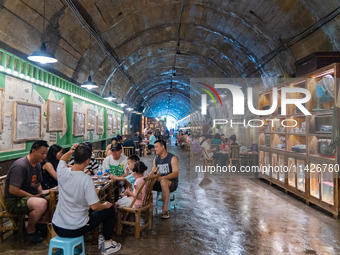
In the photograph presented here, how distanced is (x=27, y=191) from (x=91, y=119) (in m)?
6.16

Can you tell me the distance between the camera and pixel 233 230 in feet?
12.4

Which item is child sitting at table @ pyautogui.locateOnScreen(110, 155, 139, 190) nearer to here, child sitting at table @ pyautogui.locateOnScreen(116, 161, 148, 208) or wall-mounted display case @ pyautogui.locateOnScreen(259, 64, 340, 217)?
child sitting at table @ pyautogui.locateOnScreen(116, 161, 148, 208)

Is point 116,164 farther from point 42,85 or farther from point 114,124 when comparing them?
point 114,124

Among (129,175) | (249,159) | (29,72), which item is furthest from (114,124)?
(129,175)

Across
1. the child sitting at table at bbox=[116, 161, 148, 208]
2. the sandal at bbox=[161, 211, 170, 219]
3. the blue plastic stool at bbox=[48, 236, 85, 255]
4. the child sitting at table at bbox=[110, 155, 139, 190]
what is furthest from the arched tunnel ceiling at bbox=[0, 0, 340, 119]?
the sandal at bbox=[161, 211, 170, 219]

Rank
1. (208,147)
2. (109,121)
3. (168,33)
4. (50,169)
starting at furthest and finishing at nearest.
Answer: (109,121) < (168,33) < (208,147) < (50,169)

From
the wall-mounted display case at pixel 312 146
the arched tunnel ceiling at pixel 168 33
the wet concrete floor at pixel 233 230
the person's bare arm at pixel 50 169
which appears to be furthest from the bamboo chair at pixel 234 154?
the person's bare arm at pixel 50 169

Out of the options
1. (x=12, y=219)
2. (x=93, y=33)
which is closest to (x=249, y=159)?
(x=93, y=33)

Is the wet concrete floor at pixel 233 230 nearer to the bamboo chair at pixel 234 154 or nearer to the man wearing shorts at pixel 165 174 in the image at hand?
the man wearing shorts at pixel 165 174

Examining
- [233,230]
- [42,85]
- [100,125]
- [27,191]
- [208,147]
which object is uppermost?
[42,85]

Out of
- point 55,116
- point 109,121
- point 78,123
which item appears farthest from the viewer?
point 109,121

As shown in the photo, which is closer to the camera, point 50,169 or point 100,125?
point 50,169

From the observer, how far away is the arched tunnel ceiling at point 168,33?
5.31 m

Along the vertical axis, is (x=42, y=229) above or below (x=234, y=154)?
below
